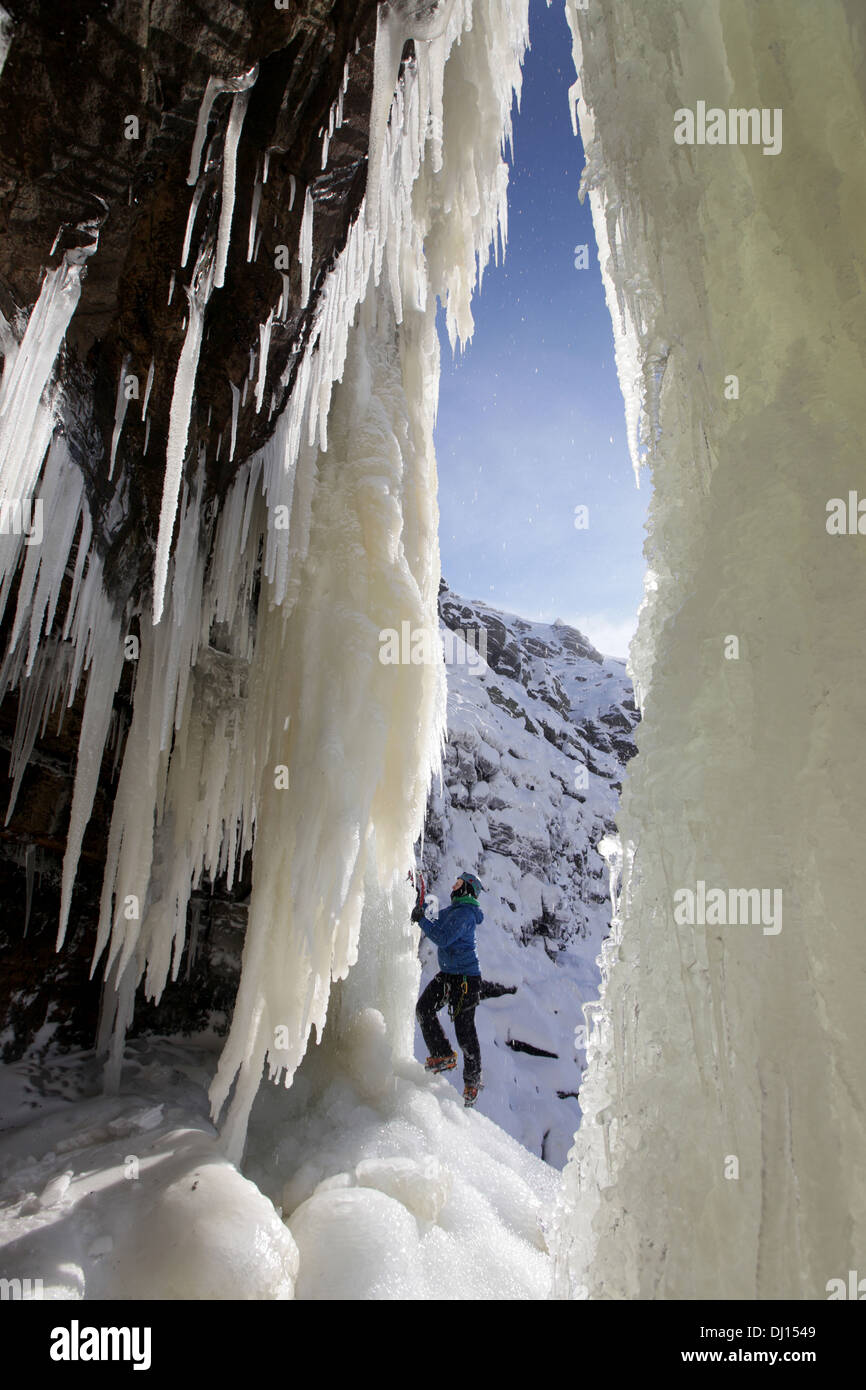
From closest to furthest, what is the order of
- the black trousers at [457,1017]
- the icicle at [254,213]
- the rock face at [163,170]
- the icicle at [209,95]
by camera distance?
the rock face at [163,170] → the icicle at [209,95] → the icicle at [254,213] → the black trousers at [457,1017]

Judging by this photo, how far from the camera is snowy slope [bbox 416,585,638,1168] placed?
46.2 ft

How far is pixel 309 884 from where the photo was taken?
10.3ft

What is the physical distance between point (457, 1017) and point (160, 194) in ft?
18.5

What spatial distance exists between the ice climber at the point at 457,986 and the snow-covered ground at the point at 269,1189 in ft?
1.01

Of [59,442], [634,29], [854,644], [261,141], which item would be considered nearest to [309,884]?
[59,442]

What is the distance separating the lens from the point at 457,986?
5539 mm

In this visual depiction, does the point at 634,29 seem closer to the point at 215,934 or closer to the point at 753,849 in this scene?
the point at 753,849

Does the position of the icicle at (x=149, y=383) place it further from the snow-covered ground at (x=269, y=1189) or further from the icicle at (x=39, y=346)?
the snow-covered ground at (x=269, y=1189)

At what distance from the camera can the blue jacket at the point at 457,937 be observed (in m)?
5.62

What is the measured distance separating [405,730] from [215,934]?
3594 mm

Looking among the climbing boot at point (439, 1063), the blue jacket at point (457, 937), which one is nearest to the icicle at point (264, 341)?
the blue jacket at point (457, 937)

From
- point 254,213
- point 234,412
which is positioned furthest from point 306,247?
point 234,412

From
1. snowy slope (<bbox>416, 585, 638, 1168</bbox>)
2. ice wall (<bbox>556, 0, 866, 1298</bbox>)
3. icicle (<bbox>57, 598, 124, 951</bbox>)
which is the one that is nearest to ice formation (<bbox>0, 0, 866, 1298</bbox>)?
ice wall (<bbox>556, 0, 866, 1298</bbox>)

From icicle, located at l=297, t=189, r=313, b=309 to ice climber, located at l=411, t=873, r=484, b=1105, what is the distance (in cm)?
454
